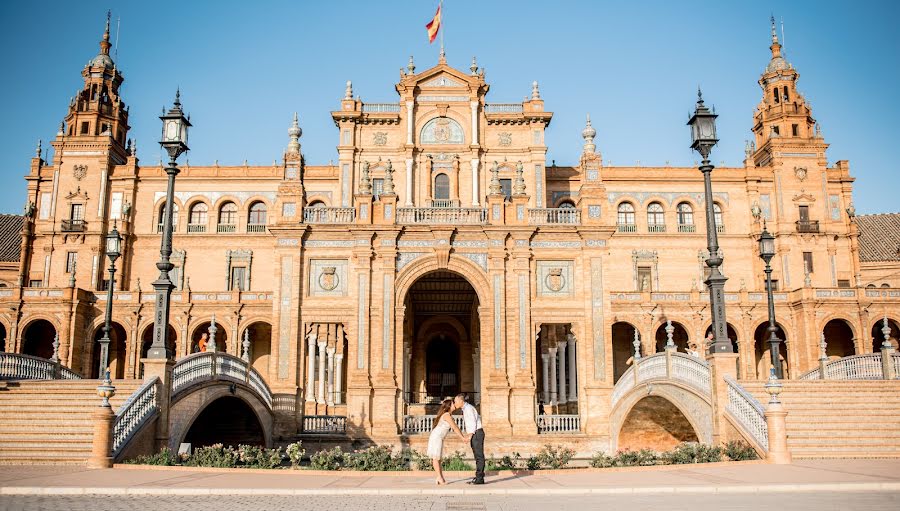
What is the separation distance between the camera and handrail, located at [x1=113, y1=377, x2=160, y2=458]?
15.0 meters

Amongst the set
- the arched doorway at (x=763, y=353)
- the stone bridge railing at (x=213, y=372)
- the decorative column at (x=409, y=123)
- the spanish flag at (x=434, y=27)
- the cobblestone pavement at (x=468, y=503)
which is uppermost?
the spanish flag at (x=434, y=27)

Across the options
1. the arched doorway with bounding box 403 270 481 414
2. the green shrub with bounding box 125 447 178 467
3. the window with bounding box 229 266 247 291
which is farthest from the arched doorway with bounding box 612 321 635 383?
the green shrub with bounding box 125 447 178 467

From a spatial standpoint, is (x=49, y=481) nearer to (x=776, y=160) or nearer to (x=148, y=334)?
(x=148, y=334)

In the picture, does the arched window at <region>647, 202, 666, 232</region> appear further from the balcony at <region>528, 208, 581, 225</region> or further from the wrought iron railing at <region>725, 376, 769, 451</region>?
the wrought iron railing at <region>725, 376, 769, 451</region>

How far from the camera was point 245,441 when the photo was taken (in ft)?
78.6

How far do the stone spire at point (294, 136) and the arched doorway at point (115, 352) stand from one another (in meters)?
20.4

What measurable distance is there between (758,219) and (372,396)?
33.2 meters

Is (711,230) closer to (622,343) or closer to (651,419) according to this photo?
(651,419)

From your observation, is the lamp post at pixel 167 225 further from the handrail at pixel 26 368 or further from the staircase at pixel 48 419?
the handrail at pixel 26 368

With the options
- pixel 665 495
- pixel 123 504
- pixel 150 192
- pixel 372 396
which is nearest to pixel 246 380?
pixel 372 396

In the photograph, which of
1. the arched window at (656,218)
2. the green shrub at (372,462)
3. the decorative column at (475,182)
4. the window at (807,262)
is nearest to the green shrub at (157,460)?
the green shrub at (372,462)

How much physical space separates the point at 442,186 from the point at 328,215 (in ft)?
50.1

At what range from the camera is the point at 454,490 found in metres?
10.8

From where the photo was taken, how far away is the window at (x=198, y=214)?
4966 cm
